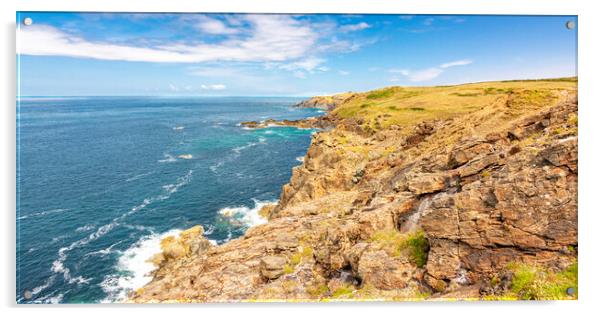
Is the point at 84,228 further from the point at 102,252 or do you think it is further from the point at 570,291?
the point at 570,291

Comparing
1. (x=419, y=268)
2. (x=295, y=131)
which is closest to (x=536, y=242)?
(x=419, y=268)

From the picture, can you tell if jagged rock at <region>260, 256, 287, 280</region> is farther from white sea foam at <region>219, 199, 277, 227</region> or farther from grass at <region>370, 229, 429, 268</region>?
white sea foam at <region>219, 199, 277, 227</region>

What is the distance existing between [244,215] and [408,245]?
83.4 ft

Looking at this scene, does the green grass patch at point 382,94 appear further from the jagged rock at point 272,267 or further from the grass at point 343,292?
the grass at point 343,292

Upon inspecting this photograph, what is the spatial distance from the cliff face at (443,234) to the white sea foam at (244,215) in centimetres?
1664

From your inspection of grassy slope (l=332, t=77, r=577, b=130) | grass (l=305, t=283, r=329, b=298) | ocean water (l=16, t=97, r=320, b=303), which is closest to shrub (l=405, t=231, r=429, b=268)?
grass (l=305, t=283, r=329, b=298)

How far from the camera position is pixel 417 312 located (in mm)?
9375

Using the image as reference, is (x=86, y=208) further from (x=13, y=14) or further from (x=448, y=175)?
(x=448, y=175)

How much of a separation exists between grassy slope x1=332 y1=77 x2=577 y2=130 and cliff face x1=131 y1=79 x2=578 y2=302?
0.51 ft

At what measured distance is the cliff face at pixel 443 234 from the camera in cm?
802

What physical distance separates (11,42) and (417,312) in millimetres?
14573

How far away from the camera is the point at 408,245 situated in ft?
30.4
